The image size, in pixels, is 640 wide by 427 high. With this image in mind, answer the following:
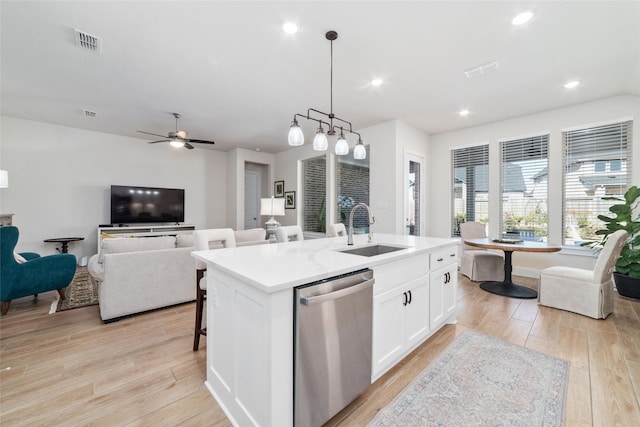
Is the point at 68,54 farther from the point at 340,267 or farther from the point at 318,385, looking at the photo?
the point at 318,385

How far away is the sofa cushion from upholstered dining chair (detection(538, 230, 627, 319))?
14.9 ft

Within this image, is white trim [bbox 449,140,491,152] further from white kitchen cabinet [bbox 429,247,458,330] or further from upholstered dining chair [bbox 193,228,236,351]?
upholstered dining chair [bbox 193,228,236,351]

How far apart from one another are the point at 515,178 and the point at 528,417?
13.8 ft

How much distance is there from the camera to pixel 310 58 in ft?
8.93

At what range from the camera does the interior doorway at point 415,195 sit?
4.99 m

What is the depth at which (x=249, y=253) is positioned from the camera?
187cm

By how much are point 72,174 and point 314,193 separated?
4.98 metres

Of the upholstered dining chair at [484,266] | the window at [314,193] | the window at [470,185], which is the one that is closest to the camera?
the upholstered dining chair at [484,266]

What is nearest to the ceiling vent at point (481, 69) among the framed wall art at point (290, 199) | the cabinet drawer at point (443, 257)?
the cabinet drawer at point (443, 257)

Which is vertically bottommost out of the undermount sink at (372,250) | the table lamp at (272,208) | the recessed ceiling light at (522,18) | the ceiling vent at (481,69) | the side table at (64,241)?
the side table at (64,241)

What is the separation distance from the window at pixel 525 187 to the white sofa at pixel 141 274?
5.18 metres

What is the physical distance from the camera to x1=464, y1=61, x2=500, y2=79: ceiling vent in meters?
2.86

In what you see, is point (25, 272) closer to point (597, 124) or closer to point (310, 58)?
point (310, 58)

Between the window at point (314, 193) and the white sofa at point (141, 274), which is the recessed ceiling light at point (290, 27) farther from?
the window at point (314, 193)
